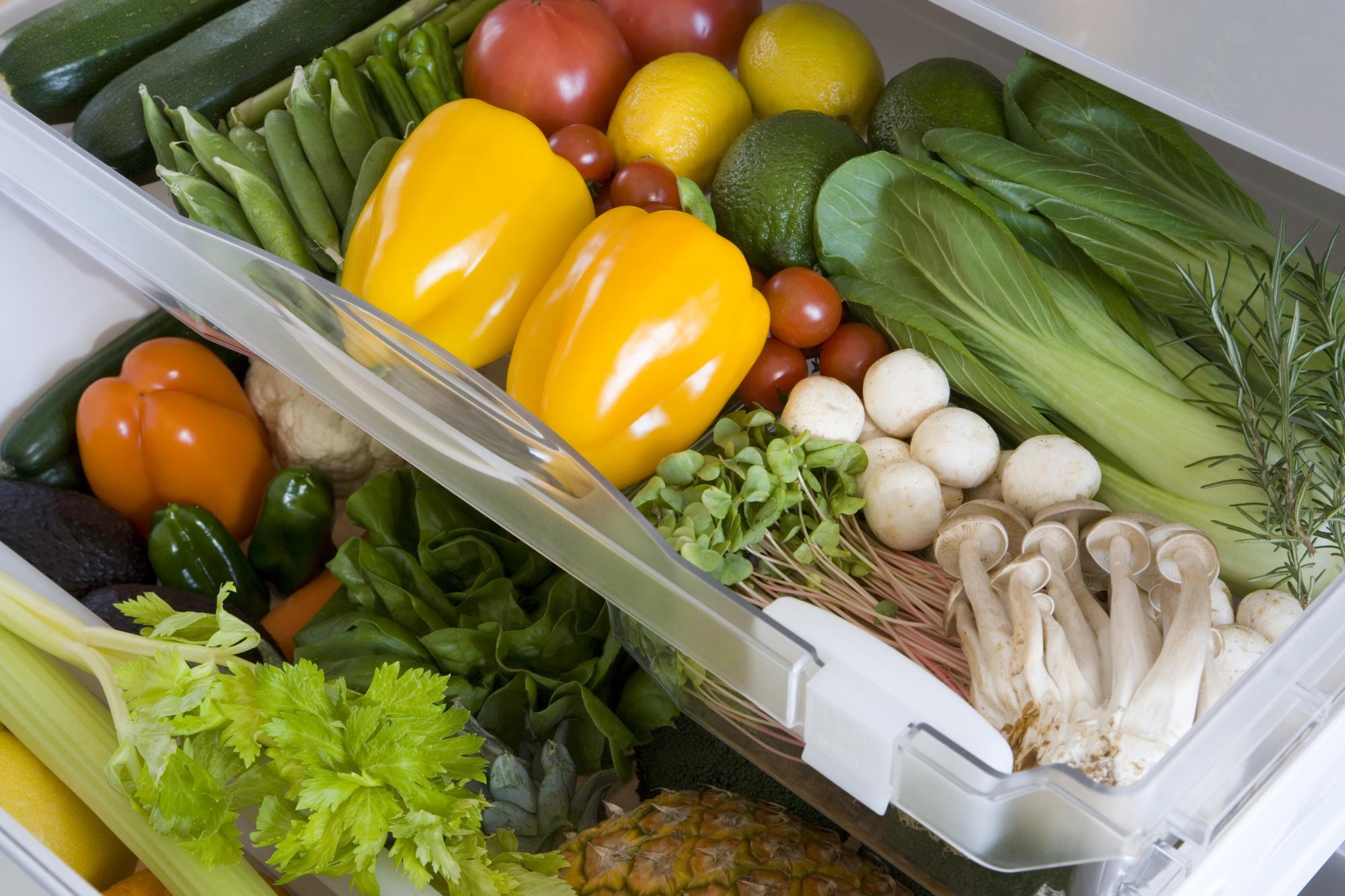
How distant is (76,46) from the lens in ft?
3.89

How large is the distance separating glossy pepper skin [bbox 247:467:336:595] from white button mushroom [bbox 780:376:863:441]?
50 cm

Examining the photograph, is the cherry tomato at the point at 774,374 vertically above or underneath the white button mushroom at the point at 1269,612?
underneath

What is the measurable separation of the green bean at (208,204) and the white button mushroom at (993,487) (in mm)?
667

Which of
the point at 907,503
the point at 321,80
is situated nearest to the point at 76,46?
the point at 321,80

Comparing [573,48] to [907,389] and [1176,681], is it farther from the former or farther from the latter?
[1176,681]

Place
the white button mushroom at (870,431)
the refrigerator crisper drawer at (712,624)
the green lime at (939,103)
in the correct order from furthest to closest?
the green lime at (939,103) < the white button mushroom at (870,431) < the refrigerator crisper drawer at (712,624)

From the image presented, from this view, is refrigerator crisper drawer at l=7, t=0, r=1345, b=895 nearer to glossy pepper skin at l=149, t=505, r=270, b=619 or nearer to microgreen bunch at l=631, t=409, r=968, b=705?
microgreen bunch at l=631, t=409, r=968, b=705

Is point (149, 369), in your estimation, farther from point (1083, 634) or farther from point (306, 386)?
point (1083, 634)

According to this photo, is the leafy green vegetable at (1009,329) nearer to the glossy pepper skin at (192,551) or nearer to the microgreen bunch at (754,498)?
the microgreen bunch at (754,498)

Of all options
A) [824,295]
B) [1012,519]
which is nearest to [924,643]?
[1012,519]

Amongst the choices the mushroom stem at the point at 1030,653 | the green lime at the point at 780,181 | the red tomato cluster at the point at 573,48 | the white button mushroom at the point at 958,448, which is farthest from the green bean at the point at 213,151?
the mushroom stem at the point at 1030,653

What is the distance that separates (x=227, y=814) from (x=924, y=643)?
1.54ft

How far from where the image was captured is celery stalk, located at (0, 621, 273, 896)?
81 centimetres

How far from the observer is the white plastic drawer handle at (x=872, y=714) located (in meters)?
0.60
